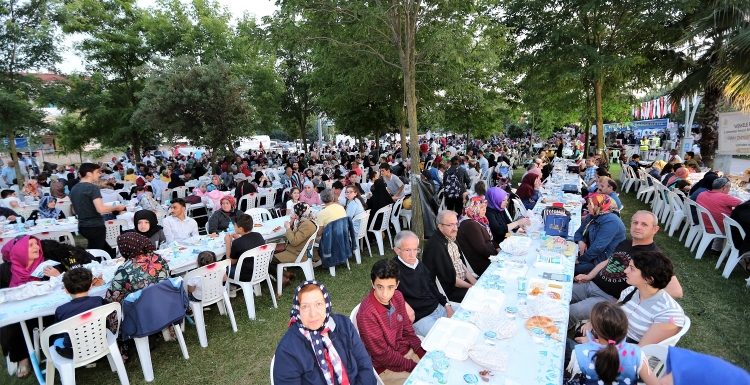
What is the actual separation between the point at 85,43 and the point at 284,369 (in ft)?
63.8

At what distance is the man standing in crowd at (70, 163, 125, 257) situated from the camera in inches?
214

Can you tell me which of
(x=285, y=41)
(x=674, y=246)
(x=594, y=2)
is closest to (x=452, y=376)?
(x=285, y=41)

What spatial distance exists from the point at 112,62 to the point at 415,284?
19.2m

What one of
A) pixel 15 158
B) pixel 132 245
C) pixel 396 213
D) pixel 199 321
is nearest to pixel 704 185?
pixel 396 213

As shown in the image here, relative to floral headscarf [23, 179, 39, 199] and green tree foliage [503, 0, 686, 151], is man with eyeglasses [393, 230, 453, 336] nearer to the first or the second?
green tree foliage [503, 0, 686, 151]

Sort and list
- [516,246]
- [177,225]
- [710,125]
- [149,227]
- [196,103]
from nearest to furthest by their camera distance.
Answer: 1. [516,246]
2. [149,227]
3. [177,225]
4. [710,125]
5. [196,103]

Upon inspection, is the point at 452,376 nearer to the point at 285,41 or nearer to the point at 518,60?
the point at 285,41

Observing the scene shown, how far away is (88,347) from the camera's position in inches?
132

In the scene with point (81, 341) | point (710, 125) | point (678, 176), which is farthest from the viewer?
point (710, 125)

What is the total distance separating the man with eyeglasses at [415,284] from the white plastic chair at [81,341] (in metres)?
2.67

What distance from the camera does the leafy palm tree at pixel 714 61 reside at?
27.5 ft

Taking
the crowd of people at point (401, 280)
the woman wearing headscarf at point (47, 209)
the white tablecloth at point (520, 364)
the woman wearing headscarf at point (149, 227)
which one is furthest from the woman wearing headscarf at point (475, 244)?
the woman wearing headscarf at point (47, 209)

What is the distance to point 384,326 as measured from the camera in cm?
282

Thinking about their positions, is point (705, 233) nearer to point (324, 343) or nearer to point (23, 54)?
point (324, 343)
